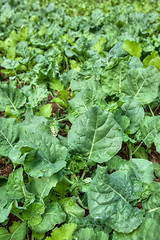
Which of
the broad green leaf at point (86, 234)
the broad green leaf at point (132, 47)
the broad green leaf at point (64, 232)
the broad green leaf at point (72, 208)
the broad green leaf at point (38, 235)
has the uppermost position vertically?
the broad green leaf at point (132, 47)

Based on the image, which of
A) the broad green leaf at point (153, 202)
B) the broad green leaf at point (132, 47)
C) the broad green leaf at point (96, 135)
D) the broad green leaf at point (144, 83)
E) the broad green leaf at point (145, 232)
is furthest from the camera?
the broad green leaf at point (132, 47)

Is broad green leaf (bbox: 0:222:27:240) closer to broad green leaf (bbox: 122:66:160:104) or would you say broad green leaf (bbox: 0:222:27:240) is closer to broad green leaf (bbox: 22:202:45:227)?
broad green leaf (bbox: 22:202:45:227)

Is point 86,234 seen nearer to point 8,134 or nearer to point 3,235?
point 3,235

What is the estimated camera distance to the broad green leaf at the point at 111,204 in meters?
1.24

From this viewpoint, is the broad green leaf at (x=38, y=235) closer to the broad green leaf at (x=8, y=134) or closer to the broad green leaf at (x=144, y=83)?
the broad green leaf at (x=8, y=134)

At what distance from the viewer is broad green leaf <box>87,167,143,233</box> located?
4.06ft

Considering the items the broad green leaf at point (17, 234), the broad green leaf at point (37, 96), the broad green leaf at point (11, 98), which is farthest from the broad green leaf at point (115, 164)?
the broad green leaf at point (11, 98)

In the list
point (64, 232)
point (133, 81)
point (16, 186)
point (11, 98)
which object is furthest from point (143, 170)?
point (11, 98)

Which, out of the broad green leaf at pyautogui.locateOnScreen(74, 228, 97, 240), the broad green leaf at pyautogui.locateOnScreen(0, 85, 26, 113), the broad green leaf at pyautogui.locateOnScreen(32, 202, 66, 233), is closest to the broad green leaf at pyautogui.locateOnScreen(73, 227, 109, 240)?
the broad green leaf at pyautogui.locateOnScreen(74, 228, 97, 240)

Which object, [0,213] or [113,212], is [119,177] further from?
[0,213]

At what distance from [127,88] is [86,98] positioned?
0.49m

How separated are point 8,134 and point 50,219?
738 millimetres

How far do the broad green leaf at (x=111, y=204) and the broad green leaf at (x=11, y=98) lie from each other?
1.32 metres

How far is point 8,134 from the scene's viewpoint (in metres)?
1.80
